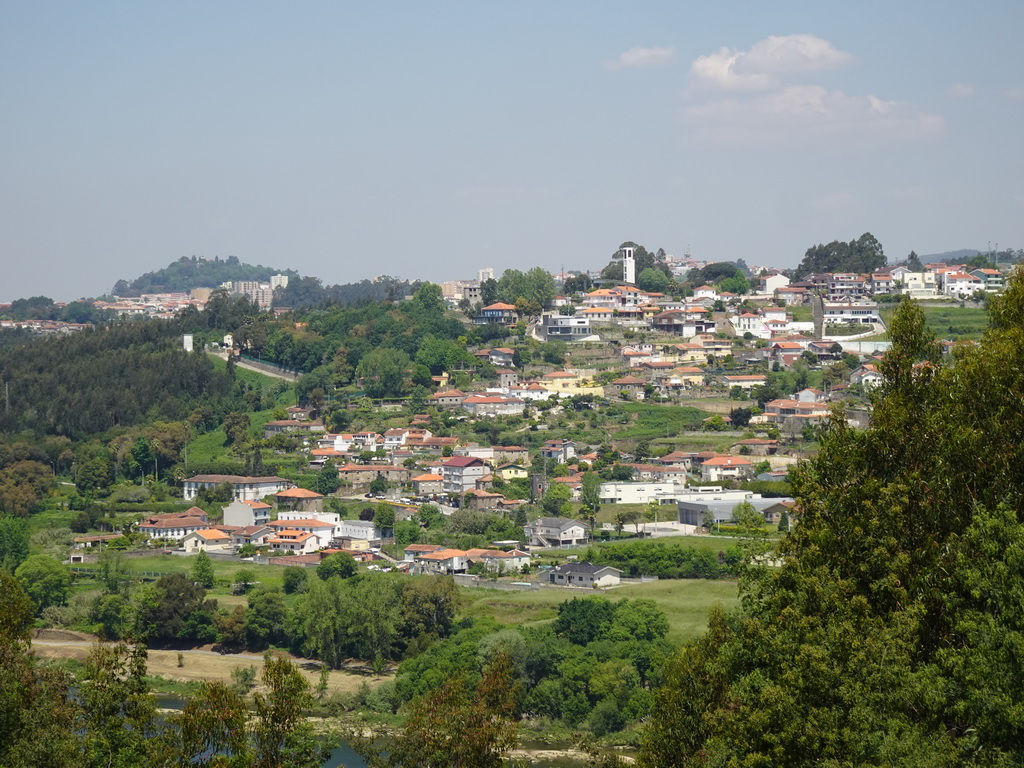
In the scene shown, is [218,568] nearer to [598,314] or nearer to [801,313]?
[598,314]

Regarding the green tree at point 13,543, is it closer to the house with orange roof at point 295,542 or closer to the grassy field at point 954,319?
the house with orange roof at point 295,542

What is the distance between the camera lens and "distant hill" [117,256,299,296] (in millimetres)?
144125

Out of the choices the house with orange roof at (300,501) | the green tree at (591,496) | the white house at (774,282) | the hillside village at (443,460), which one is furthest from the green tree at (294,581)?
the white house at (774,282)

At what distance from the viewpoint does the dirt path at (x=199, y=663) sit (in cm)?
2500

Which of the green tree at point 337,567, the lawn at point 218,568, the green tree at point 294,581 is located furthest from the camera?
the lawn at point 218,568

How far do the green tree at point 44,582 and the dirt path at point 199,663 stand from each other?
1.32 metres

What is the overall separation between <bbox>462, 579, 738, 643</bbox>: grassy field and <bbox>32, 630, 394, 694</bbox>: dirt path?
282 cm

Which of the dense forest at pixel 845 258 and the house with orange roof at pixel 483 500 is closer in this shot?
the house with orange roof at pixel 483 500

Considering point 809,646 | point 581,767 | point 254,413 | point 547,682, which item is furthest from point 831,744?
point 254,413

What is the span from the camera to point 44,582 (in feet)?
94.8

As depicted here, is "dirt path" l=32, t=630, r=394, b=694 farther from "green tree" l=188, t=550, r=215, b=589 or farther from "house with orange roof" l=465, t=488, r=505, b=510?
"house with orange roof" l=465, t=488, r=505, b=510

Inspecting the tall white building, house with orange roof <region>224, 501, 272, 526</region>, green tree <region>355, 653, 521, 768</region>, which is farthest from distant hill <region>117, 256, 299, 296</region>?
green tree <region>355, 653, 521, 768</region>

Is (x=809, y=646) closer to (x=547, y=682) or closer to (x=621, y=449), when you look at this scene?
(x=547, y=682)

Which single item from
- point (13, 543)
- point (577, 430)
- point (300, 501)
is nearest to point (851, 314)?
point (577, 430)
